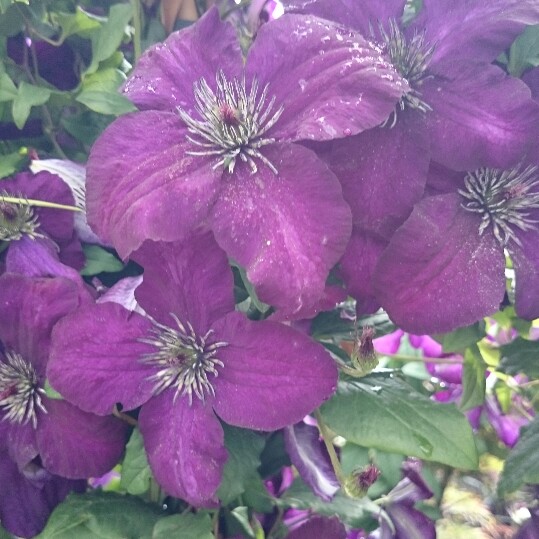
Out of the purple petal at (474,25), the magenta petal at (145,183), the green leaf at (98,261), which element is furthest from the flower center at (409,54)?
the green leaf at (98,261)

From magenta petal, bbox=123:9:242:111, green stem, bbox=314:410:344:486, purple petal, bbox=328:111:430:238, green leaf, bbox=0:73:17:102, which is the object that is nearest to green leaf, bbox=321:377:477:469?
green stem, bbox=314:410:344:486

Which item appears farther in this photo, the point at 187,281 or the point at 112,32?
the point at 112,32

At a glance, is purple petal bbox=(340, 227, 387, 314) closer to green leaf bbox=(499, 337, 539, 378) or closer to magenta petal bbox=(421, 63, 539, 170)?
magenta petal bbox=(421, 63, 539, 170)

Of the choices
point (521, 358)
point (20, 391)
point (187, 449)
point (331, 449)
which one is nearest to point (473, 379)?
point (521, 358)

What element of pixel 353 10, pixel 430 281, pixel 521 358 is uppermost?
pixel 353 10

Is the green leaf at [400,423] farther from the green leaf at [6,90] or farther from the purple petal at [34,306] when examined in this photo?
the green leaf at [6,90]

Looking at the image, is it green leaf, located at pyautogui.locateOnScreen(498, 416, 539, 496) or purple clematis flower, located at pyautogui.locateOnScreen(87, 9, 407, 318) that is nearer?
purple clematis flower, located at pyautogui.locateOnScreen(87, 9, 407, 318)

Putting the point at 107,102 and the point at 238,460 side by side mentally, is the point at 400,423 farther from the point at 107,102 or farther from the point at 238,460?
the point at 107,102
